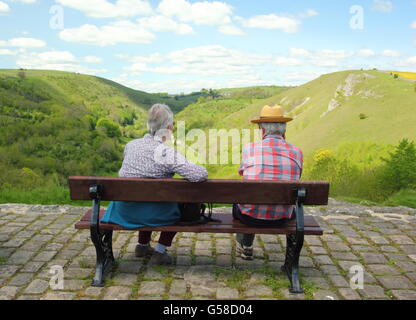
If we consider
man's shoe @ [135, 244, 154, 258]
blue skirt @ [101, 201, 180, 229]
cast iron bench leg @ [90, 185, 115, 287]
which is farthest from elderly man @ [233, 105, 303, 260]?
cast iron bench leg @ [90, 185, 115, 287]

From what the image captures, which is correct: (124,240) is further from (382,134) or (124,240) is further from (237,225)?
(382,134)

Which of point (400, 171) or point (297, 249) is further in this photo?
point (400, 171)

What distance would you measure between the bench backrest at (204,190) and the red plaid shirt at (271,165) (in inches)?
9.6

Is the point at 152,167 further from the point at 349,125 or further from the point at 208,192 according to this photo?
the point at 349,125

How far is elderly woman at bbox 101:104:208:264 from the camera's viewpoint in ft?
11.7

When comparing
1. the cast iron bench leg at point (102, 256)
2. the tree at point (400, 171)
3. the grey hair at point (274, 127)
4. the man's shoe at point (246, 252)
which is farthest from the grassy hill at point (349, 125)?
the cast iron bench leg at point (102, 256)

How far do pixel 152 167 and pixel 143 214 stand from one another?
0.44 metres

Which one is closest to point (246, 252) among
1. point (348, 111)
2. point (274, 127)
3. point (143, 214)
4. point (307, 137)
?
point (143, 214)

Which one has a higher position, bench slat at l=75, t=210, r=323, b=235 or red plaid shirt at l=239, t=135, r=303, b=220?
red plaid shirt at l=239, t=135, r=303, b=220

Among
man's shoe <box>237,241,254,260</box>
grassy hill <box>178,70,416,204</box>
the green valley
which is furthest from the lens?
grassy hill <box>178,70,416,204</box>

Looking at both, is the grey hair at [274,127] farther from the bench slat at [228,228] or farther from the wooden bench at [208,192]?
the bench slat at [228,228]

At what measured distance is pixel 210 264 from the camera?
4.14 metres

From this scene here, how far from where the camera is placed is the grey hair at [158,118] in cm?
362

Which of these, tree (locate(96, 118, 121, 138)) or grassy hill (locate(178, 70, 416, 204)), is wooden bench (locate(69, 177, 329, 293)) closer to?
grassy hill (locate(178, 70, 416, 204))
